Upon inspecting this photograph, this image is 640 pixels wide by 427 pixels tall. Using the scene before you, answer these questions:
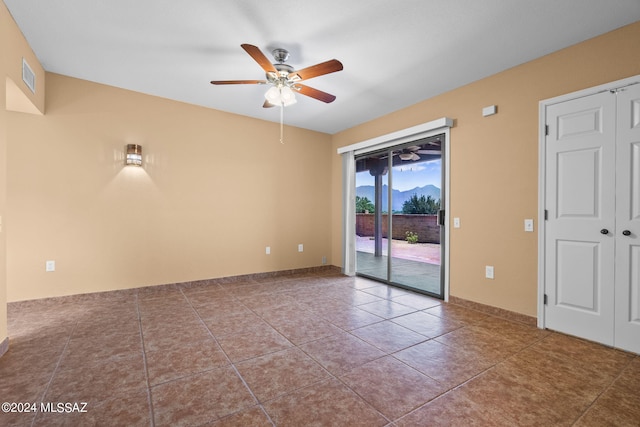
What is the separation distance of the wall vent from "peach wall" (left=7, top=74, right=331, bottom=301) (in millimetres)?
456

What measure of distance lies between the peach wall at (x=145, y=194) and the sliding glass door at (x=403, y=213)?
4.64ft

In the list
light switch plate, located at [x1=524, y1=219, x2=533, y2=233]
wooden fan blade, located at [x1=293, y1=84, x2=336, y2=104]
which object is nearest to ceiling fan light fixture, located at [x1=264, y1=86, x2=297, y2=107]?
wooden fan blade, located at [x1=293, y1=84, x2=336, y2=104]

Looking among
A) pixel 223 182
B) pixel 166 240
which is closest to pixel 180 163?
pixel 223 182

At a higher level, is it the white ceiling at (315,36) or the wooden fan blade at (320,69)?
the white ceiling at (315,36)

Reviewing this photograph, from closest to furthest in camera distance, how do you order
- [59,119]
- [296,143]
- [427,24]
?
[427,24] < [59,119] < [296,143]

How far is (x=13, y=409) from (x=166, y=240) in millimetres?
2598

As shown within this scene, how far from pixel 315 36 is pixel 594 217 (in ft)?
9.71

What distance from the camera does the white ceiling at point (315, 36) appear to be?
2.23 meters

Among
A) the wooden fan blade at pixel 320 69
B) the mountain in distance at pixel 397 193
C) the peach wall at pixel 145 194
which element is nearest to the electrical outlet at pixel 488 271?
the mountain in distance at pixel 397 193

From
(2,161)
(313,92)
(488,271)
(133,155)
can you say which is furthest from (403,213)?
(2,161)

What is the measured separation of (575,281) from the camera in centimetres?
264

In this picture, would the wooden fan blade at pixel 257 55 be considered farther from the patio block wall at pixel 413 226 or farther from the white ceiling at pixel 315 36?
the patio block wall at pixel 413 226

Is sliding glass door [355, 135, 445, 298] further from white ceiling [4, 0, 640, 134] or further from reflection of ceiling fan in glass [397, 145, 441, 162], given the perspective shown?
white ceiling [4, 0, 640, 134]

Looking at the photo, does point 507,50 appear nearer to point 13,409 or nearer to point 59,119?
point 13,409
